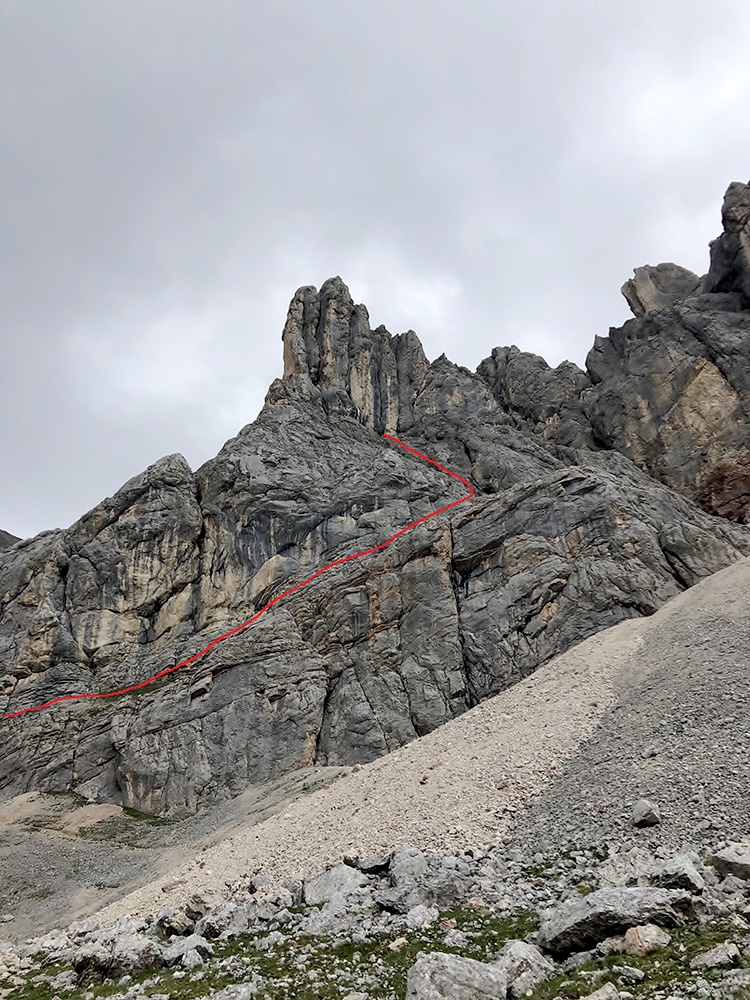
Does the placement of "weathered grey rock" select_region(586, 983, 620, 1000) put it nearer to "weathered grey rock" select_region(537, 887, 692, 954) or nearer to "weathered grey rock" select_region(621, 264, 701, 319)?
"weathered grey rock" select_region(537, 887, 692, 954)

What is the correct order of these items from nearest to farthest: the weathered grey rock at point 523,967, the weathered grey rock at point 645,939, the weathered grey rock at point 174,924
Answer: the weathered grey rock at point 523,967, the weathered grey rock at point 645,939, the weathered grey rock at point 174,924

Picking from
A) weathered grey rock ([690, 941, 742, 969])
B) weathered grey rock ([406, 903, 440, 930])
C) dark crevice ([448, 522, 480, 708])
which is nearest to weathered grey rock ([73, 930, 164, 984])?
weathered grey rock ([406, 903, 440, 930])

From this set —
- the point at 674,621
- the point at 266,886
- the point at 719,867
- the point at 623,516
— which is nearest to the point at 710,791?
the point at 719,867

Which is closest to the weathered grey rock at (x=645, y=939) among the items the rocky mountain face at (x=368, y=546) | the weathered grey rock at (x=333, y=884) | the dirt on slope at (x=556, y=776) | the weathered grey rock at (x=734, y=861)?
the weathered grey rock at (x=734, y=861)

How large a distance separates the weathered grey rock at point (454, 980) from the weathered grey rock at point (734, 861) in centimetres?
585

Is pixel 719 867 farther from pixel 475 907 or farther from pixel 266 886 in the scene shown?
pixel 266 886

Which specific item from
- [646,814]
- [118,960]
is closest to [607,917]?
[646,814]

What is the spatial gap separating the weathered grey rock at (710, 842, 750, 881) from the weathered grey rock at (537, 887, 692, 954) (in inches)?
77.2

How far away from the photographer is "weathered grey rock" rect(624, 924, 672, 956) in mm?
10516

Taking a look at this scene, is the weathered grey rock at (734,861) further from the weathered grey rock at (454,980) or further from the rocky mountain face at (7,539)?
the rocky mountain face at (7,539)

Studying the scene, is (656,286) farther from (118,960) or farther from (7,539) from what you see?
(7,539)

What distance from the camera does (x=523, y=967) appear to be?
10609mm

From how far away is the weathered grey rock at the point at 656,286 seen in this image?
88.6 meters

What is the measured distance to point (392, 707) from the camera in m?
42.2
